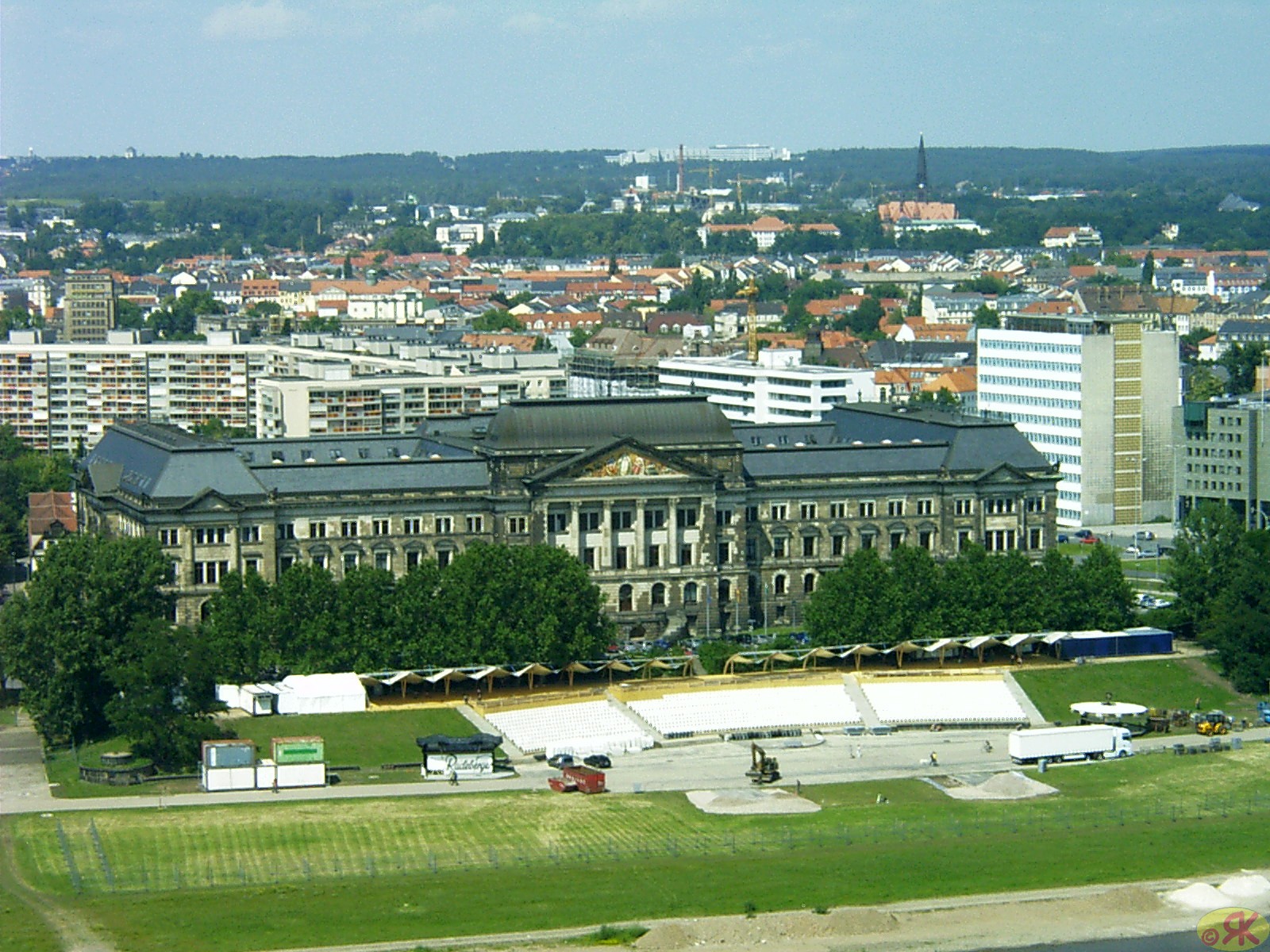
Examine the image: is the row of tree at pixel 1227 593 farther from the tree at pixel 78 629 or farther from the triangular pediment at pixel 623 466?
the tree at pixel 78 629

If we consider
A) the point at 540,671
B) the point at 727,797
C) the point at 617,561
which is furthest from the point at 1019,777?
the point at 617,561

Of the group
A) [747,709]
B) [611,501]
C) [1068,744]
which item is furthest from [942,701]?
[611,501]

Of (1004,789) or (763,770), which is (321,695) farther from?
(1004,789)

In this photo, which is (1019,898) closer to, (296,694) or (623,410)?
(296,694)

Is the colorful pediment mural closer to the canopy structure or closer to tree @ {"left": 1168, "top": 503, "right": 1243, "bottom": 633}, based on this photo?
the canopy structure

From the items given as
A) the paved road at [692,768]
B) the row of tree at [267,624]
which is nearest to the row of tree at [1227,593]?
the paved road at [692,768]

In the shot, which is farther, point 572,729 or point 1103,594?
point 1103,594

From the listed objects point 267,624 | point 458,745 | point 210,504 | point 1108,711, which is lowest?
point 1108,711

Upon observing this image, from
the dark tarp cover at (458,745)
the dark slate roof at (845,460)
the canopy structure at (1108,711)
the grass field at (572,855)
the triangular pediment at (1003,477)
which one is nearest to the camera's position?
the grass field at (572,855)
